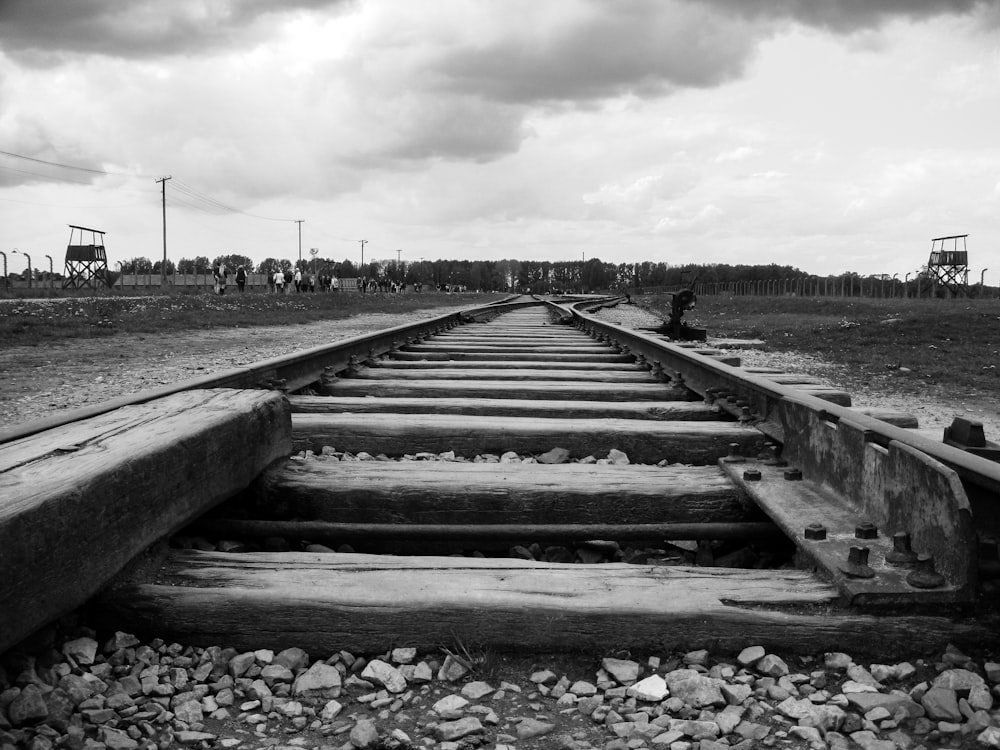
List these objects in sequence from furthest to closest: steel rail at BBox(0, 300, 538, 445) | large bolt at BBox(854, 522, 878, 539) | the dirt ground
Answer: the dirt ground < steel rail at BBox(0, 300, 538, 445) < large bolt at BBox(854, 522, 878, 539)

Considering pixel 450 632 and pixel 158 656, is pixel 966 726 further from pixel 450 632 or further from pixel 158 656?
pixel 158 656

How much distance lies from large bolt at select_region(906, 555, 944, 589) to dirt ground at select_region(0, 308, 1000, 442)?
2.53 feet

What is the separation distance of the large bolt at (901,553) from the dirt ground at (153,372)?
2.38 ft

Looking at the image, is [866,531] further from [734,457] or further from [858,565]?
[734,457]

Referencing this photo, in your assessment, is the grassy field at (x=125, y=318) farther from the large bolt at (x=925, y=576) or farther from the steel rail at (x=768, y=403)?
the large bolt at (x=925, y=576)

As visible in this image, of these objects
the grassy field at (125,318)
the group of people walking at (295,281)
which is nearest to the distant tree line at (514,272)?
the group of people walking at (295,281)

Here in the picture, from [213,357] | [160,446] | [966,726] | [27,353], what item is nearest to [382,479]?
[160,446]

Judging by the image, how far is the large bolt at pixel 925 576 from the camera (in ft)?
4.64

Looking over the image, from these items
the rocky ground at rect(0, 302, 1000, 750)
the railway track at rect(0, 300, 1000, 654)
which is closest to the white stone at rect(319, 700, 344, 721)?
the rocky ground at rect(0, 302, 1000, 750)

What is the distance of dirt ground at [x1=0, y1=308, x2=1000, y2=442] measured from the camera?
16.0ft

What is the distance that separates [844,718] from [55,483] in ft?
4.15

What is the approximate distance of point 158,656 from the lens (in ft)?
4.70

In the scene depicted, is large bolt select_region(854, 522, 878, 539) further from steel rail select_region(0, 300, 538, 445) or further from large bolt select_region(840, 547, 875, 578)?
steel rail select_region(0, 300, 538, 445)

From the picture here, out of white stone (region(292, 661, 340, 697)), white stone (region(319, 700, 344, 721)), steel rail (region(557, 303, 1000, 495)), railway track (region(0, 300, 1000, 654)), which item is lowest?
white stone (region(319, 700, 344, 721))
